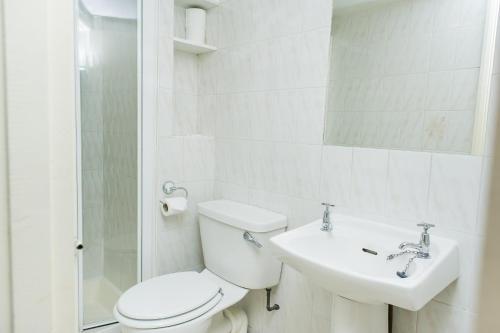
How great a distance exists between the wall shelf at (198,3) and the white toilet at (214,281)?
119 cm

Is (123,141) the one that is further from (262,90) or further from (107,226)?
(262,90)

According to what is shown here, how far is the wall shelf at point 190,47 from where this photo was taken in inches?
74.7

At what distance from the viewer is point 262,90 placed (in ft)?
5.82

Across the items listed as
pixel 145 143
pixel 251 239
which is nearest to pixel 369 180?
pixel 251 239

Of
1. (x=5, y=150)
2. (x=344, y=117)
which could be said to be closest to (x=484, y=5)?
(x=344, y=117)

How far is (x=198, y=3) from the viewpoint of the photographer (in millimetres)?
2002

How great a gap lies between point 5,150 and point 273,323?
1.72 meters

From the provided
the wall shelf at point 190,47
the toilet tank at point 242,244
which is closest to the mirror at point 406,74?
the toilet tank at point 242,244

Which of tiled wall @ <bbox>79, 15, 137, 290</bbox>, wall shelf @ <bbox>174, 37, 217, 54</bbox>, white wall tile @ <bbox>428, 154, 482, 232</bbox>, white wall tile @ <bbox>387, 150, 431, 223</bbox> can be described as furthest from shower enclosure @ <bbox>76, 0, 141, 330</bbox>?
white wall tile @ <bbox>428, 154, 482, 232</bbox>

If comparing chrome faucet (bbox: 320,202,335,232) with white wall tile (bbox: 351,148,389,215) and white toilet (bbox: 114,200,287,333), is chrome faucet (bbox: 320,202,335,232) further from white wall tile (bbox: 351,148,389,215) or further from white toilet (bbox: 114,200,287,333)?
white toilet (bbox: 114,200,287,333)

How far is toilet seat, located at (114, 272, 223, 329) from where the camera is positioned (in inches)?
51.9

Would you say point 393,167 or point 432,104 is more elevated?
point 432,104

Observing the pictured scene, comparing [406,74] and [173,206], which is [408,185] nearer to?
[406,74]

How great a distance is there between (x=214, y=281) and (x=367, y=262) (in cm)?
85
